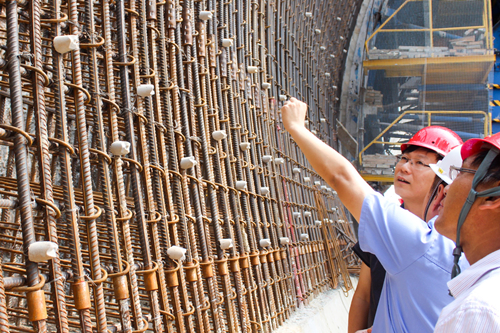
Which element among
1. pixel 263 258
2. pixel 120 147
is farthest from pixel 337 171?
pixel 263 258

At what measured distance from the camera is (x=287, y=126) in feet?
5.43

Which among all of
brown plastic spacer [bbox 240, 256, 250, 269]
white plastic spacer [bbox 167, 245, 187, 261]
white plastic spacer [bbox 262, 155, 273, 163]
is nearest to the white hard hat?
white plastic spacer [bbox 167, 245, 187, 261]

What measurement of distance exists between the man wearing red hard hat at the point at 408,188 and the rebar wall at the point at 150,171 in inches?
30.9

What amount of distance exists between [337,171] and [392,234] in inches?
10.0

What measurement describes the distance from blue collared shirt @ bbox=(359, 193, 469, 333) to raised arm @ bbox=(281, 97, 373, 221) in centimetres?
6

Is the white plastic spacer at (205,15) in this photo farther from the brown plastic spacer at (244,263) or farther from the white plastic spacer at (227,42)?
the brown plastic spacer at (244,263)

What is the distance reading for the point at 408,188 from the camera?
1841mm

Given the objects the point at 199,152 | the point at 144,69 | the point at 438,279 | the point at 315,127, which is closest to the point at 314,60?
the point at 315,127

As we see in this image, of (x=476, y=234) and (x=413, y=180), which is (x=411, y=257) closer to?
(x=476, y=234)

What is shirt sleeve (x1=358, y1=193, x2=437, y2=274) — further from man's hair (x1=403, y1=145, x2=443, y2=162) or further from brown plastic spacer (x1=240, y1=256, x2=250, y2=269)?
brown plastic spacer (x1=240, y1=256, x2=250, y2=269)

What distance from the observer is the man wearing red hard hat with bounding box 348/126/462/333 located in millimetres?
1771

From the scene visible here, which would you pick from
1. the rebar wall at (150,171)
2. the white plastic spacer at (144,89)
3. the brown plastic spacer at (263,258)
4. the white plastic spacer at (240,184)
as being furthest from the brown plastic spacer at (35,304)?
the brown plastic spacer at (263,258)

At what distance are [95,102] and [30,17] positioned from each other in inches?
16.8

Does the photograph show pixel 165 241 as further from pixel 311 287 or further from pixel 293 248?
pixel 311 287
